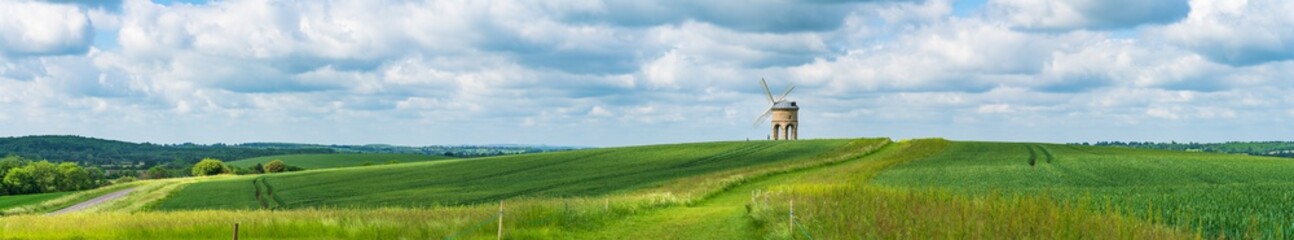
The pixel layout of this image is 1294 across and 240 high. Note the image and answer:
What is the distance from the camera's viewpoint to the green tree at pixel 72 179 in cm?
8362

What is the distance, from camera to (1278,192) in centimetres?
2308

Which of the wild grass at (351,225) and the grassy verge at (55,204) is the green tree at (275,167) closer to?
the grassy verge at (55,204)

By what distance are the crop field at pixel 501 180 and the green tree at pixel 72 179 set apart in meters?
25.5

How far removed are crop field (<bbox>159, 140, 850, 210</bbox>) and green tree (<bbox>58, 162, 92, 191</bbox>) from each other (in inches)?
1003

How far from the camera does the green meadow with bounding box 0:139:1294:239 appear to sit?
1585cm

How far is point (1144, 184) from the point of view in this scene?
33.8 m

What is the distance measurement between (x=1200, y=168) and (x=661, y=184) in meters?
25.8

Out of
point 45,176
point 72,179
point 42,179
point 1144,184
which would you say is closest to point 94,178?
point 72,179

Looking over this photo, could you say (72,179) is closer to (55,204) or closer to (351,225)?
(55,204)

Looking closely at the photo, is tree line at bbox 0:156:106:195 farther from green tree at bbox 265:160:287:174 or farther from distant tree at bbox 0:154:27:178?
green tree at bbox 265:160:287:174

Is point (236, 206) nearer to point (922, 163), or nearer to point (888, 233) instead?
point (922, 163)

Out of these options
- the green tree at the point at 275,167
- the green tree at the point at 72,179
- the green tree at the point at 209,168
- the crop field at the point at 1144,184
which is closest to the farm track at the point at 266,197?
the green tree at the point at 72,179

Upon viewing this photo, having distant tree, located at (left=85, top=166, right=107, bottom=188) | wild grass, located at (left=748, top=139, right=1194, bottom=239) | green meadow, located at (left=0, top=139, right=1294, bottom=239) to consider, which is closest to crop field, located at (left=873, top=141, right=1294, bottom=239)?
green meadow, located at (left=0, top=139, right=1294, bottom=239)

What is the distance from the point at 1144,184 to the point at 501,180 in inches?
1442
